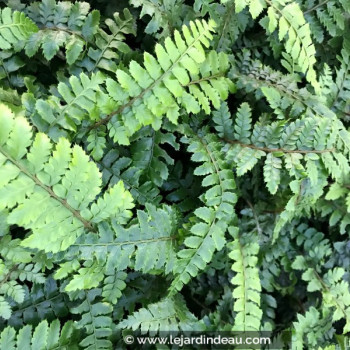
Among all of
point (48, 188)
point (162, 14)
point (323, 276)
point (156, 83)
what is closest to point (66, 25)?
point (162, 14)

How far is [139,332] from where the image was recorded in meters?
1.70

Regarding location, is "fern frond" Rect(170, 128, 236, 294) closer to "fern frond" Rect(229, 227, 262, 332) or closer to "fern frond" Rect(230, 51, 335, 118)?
"fern frond" Rect(229, 227, 262, 332)

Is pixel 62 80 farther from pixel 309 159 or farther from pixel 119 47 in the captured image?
pixel 309 159

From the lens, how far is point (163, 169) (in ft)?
5.37

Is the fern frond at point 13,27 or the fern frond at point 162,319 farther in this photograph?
the fern frond at point 162,319

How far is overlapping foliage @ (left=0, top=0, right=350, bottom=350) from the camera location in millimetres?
1358

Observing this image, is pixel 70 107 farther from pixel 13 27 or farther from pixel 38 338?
pixel 38 338

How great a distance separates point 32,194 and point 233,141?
849 mm

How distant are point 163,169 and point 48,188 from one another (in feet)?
1.84

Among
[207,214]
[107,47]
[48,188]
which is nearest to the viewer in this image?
[48,188]

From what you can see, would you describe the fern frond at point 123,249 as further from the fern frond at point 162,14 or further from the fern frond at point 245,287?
the fern frond at point 162,14

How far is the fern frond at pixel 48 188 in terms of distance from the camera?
1055 mm

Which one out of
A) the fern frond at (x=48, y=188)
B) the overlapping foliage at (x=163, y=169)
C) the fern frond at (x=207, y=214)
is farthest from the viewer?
the fern frond at (x=207, y=214)

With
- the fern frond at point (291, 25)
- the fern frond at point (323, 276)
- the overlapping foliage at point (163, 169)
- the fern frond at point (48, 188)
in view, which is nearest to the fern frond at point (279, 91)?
the overlapping foliage at point (163, 169)
